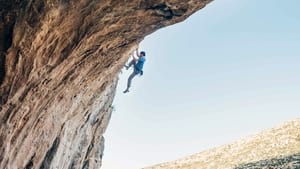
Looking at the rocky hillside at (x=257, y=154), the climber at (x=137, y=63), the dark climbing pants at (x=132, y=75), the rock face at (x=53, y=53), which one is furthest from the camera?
the rocky hillside at (x=257, y=154)

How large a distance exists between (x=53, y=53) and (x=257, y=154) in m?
38.7

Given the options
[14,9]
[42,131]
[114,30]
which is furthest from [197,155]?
[14,9]

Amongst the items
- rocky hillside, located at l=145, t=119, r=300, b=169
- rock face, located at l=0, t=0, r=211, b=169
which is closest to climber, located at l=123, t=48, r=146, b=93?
rock face, located at l=0, t=0, r=211, b=169

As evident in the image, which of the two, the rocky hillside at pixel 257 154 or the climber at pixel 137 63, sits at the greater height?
the rocky hillside at pixel 257 154

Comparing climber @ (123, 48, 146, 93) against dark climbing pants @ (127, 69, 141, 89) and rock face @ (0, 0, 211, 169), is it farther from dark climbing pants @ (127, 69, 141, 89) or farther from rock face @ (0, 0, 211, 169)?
rock face @ (0, 0, 211, 169)

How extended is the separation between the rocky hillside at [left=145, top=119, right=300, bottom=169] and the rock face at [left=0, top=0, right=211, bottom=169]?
2557cm

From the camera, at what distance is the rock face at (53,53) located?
11953mm

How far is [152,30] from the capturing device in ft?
52.1

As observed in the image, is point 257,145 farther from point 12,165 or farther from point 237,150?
point 12,165

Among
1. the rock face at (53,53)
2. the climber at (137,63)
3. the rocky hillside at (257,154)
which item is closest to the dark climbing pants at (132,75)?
the climber at (137,63)

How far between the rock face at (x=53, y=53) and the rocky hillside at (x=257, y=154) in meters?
25.6

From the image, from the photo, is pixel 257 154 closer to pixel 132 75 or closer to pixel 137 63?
pixel 132 75

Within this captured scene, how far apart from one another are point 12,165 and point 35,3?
23.5 ft

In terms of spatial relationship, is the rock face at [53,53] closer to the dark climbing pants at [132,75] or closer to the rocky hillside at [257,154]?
the dark climbing pants at [132,75]
